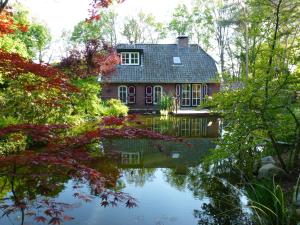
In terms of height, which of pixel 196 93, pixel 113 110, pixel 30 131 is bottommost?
pixel 30 131

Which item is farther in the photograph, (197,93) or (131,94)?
(197,93)

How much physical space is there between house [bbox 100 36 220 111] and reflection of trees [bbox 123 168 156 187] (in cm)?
1761

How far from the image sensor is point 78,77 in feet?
62.8

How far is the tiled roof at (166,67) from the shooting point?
88.9 ft

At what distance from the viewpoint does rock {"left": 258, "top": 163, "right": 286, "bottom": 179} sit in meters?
7.15

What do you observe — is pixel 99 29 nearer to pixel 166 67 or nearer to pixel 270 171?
pixel 166 67

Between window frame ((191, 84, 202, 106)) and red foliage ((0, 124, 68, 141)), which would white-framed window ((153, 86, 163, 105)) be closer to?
window frame ((191, 84, 202, 106))

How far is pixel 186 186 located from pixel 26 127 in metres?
4.42

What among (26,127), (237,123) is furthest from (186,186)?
(26,127)

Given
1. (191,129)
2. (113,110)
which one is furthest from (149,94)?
(191,129)

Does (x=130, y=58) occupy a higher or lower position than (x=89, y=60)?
higher

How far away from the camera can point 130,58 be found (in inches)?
1109

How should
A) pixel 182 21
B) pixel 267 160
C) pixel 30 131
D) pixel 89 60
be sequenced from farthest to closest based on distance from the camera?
pixel 182 21
pixel 89 60
pixel 267 160
pixel 30 131

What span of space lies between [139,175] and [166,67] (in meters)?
20.2
